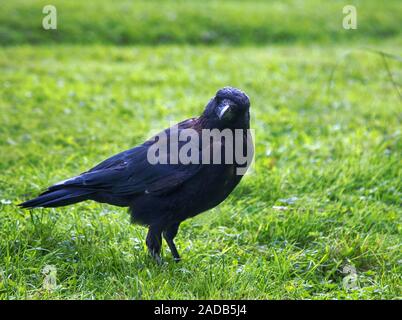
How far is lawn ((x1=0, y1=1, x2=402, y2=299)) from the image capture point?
403 cm

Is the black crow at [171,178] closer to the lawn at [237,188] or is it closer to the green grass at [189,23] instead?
the lawn at [237,188]

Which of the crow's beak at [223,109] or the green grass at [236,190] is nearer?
the crow's beak at [223,109]

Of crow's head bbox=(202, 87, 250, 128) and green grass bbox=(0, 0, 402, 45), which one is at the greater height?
green grass bbox=(0, 0, 402, 45)

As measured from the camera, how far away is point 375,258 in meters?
4.44

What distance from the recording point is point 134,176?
4.15 metres

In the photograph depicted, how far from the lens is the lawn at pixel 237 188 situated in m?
4.03

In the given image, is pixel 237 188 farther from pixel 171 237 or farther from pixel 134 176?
pixel 134 176

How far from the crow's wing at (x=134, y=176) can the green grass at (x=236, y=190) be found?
0.41 meters

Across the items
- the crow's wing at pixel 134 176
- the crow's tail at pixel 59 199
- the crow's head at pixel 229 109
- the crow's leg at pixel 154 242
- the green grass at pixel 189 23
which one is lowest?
the crow's leg at pixel 154 242

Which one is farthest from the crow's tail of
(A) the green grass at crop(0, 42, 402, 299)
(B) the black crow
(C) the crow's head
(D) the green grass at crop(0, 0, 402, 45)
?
(D) the green grass at crop(0, 0, 402, 45)

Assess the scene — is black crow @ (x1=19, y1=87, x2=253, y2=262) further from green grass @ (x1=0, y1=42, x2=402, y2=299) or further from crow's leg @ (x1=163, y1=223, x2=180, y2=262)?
green grass @ (x1=0, y1=42, x2=402, y2=299)

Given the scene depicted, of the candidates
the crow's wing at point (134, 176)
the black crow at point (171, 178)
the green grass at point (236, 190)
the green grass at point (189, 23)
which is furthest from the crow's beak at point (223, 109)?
the green grass at point (189, 23)

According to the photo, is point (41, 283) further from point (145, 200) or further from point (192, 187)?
point (192, 187)

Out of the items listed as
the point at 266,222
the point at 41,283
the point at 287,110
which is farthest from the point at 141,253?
the point at 287,110
